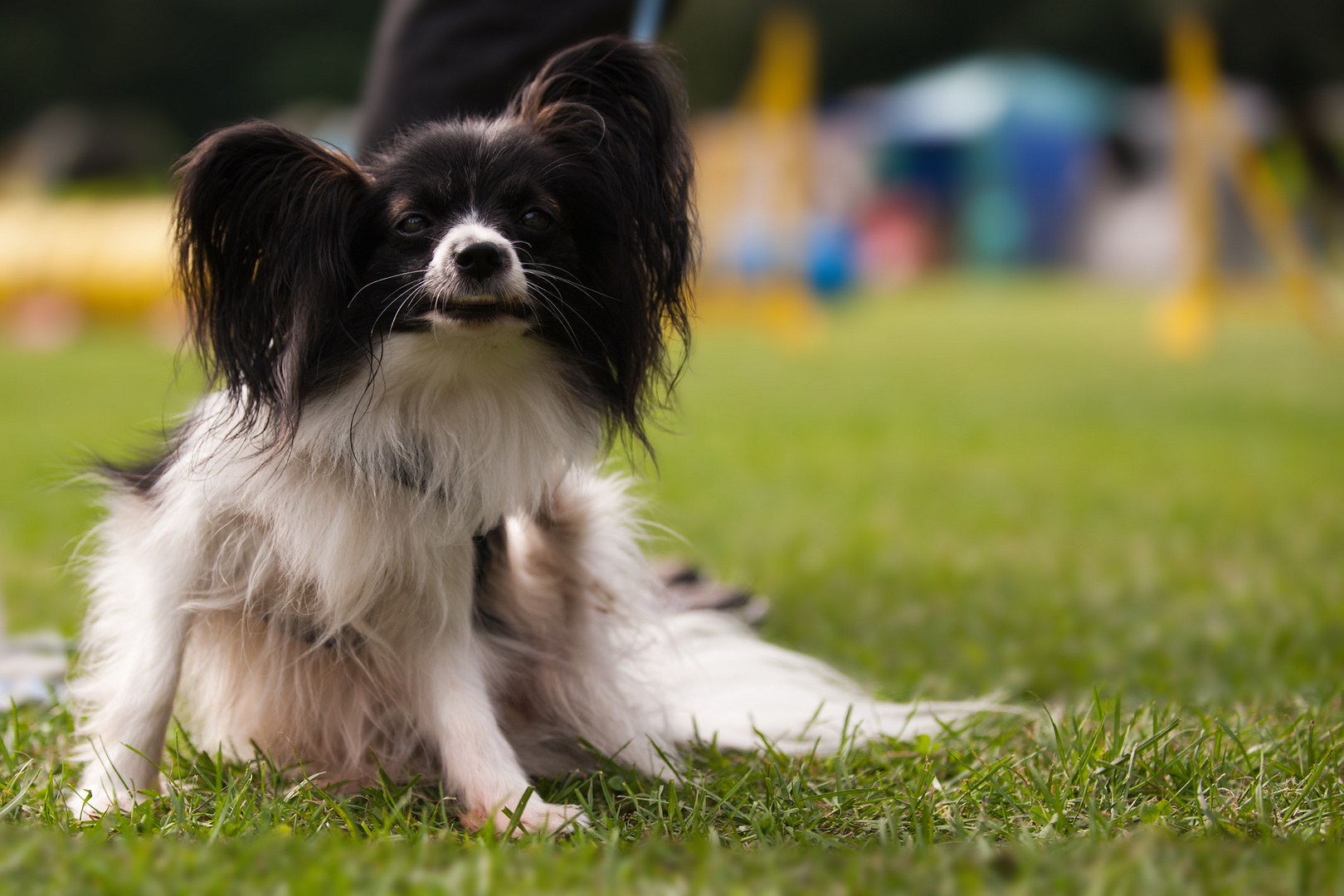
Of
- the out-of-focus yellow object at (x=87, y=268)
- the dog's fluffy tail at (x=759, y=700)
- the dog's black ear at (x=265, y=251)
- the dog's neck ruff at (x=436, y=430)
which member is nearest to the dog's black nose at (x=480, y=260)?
the dog's neck ruff at (x=436, y=430)

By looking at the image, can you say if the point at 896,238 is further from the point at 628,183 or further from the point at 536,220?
the point at 536,220

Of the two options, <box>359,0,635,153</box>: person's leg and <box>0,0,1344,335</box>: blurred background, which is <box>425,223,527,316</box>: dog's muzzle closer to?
<box>359,0,635,153</box>: person's leg

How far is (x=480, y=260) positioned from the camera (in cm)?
192

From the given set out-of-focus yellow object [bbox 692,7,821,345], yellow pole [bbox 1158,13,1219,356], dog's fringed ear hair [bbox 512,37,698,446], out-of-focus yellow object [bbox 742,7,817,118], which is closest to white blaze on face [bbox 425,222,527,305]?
dog's fringed ear hair [bbox 512,37,698,446]

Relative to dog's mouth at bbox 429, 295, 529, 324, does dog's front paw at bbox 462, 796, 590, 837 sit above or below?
below

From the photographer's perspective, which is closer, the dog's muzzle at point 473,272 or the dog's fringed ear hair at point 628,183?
the dog's muzzle at point 473,272

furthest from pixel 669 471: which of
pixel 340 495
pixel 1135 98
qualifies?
pixel 1135 98

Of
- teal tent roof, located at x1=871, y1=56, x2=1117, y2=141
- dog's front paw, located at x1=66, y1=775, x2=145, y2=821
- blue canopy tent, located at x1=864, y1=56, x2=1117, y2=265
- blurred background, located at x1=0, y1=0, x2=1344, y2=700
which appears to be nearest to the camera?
dog's front paw, located at x1=66, y1=775, x2=145, y2=821

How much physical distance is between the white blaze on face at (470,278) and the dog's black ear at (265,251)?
0.19 meters

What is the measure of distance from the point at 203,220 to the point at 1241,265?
84.8 feet

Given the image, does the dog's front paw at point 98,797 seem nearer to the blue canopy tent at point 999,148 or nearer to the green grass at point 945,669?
the green grass at point 945,669

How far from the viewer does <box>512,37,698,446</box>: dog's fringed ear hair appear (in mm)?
2154

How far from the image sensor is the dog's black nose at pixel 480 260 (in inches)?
75.2

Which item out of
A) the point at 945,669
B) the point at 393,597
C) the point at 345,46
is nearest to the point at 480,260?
the point at 393,597
